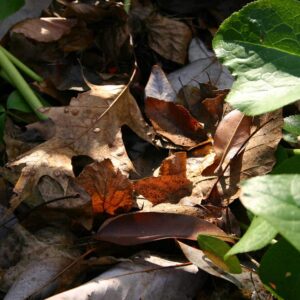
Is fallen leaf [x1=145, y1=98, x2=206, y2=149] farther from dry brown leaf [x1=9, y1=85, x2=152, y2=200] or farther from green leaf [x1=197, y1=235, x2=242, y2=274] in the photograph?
green leaf [x1=197, y1=235, x2=242, y2=274]

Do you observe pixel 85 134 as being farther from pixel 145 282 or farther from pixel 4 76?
pixel 145 282

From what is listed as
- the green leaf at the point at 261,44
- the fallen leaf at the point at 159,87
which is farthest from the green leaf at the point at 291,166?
the fallen leaf at the point at 159,87

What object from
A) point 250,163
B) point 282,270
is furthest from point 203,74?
point 282,270

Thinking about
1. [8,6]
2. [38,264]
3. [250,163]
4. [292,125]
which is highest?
[8,6]

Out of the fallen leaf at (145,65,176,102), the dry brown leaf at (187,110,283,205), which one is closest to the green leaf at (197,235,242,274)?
the dry brown leaf at (187,110,283,205)

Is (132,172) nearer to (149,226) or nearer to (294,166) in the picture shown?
(149,226)

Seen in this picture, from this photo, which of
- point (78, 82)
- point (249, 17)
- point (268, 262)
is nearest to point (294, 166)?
point (268, 262)
